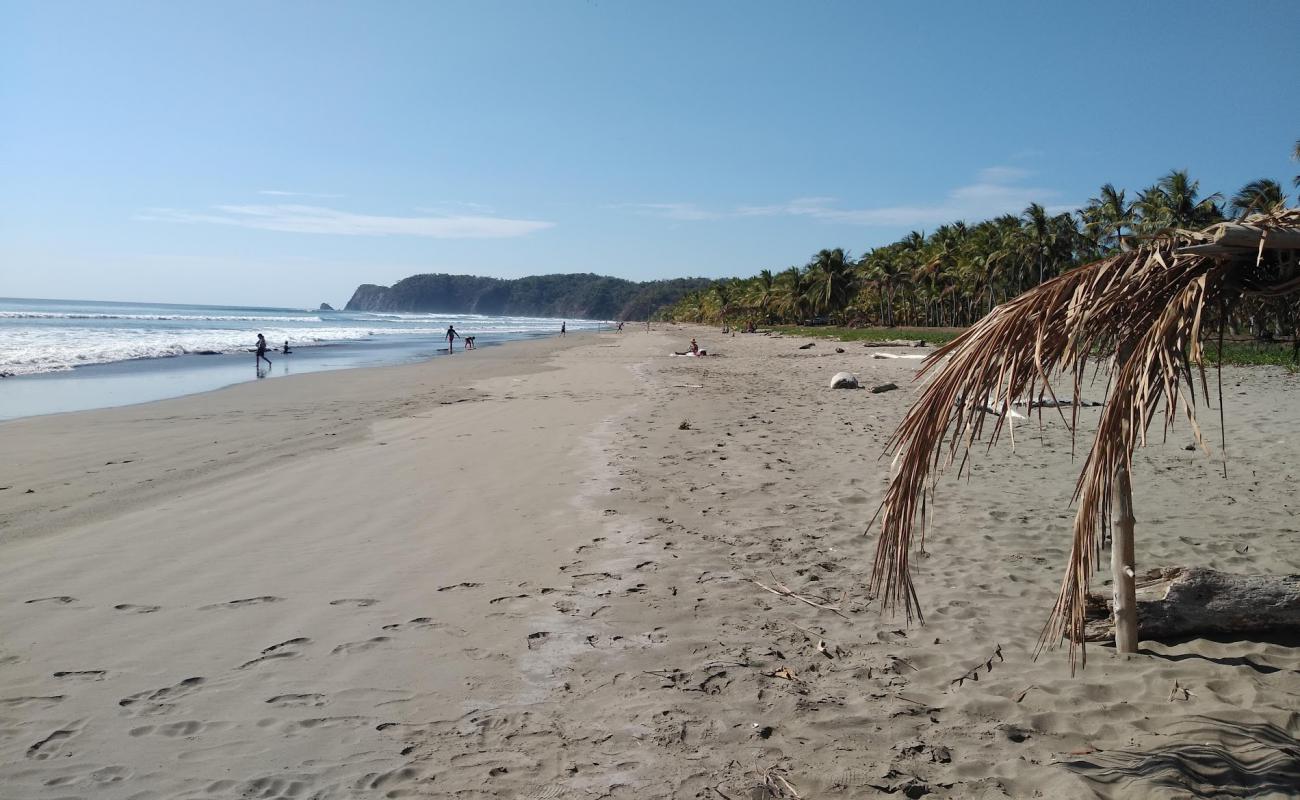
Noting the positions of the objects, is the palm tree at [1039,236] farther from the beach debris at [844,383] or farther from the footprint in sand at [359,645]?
the footprint in sand at [359,645]

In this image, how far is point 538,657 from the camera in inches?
176

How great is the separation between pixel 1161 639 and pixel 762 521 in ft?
10.8

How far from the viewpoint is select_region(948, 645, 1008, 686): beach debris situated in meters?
4.07

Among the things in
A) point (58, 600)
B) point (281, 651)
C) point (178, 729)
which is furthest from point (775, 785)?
point (58, 600)

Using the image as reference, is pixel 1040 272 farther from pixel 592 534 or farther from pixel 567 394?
pixel 592 534

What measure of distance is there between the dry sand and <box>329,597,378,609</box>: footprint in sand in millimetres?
34

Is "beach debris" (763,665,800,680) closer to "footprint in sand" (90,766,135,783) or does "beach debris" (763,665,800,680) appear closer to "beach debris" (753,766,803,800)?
"beach debris" (753,766,803,800)

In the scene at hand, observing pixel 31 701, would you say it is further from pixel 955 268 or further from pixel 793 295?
pixel 793 295

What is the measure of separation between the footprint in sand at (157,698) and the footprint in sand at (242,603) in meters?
1.05

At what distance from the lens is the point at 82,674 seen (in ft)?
13.9

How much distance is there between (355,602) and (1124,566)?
458 cm

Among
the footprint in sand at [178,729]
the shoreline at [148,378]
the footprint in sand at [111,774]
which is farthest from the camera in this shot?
the shoreline at [148,378]

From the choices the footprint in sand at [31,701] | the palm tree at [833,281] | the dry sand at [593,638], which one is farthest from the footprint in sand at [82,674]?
the palm tree at [833,281]

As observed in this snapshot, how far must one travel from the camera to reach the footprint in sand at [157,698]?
3881mm
